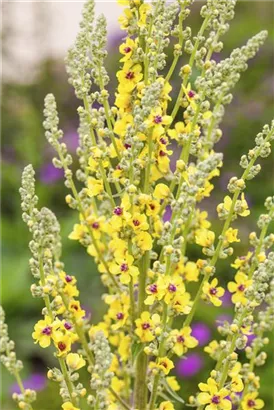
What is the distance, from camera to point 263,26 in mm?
5633

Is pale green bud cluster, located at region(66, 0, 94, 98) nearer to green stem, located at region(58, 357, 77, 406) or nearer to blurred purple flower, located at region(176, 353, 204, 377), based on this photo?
green stem, located at region(58, 357, 77, 406)

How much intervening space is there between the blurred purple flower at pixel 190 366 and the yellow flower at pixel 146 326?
1756 millimetres

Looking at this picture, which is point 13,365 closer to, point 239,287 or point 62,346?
point 62,346

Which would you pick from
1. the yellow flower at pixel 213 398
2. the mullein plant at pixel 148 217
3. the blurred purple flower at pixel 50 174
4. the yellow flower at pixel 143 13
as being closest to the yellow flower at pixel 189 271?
the mullein plant at pixel 148 217

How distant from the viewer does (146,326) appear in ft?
3.81

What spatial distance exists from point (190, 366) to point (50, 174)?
5.69 ft

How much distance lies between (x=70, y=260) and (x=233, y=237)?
2526 millimetres

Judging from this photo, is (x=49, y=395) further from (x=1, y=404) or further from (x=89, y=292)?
(x=89, y=292)

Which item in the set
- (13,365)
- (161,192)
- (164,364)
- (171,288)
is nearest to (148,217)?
(161,192)

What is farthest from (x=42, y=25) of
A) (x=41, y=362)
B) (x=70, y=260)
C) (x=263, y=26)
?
(x=41, y=362)

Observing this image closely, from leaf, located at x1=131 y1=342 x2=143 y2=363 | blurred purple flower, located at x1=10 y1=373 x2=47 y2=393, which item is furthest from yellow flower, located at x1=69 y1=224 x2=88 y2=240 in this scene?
blurred purple flower, located at x1=10 y1=373 x2=47 y2=393

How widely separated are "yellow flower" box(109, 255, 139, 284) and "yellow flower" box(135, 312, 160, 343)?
81mm

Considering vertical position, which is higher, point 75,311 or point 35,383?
point 35,383

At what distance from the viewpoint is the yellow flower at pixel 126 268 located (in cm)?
113
